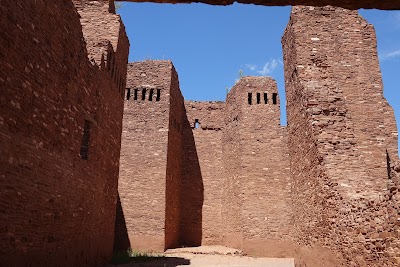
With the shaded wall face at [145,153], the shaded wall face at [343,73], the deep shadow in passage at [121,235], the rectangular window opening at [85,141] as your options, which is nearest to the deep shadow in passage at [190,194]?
the shaded wall face at [145,153]

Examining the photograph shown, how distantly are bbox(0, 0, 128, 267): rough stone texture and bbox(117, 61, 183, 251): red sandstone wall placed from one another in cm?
787

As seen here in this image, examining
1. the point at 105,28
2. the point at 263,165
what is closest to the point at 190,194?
the point at 263,165

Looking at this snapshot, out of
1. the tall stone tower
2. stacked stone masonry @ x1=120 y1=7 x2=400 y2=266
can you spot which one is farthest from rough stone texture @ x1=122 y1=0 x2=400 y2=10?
the tall stone tower

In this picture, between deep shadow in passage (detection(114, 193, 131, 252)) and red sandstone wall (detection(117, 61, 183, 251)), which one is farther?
red sandstone wall (detection(117, 61, 183, 251))

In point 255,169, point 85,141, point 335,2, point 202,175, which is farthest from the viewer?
point 202,175

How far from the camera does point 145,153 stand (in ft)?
70.7

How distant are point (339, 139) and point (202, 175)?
647 inches

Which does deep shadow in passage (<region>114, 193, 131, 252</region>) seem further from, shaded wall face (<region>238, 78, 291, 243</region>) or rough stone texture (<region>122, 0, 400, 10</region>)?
rough stone texture (<region>122, 0, 400, 10</region>)

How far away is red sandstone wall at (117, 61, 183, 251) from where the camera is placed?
20.2m

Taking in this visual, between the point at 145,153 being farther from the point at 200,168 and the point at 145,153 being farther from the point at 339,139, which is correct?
the point at 339,139

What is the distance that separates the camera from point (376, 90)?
467 inches

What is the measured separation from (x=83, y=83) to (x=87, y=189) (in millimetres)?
2988

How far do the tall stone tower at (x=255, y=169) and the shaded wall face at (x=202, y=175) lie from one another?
2.84ft

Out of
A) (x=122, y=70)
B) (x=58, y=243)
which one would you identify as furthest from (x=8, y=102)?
(x=122, y=70)
